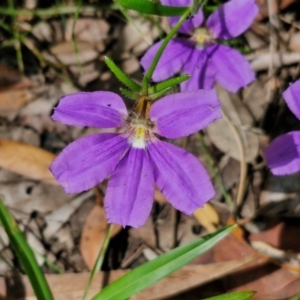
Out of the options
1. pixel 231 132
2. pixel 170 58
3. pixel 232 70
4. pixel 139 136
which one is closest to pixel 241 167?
pixel 231 132

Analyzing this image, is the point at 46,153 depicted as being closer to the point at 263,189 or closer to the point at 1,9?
the point at 1,9

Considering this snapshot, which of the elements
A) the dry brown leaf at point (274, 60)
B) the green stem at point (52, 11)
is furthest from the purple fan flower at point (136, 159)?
the green stem at point (52, 11)

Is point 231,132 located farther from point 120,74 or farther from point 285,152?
point 120,74

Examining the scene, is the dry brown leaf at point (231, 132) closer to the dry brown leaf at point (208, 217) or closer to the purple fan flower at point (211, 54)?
the dry brown leaf at point (208, 217)

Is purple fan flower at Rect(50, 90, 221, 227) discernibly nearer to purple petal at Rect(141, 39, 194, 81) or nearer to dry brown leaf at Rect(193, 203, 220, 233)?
purple petal at Rect(141, 39, 194, 81)

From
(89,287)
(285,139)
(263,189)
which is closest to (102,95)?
(285,139)

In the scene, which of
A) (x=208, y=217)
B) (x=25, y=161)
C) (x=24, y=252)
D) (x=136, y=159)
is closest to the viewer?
(x=136, y=159)
